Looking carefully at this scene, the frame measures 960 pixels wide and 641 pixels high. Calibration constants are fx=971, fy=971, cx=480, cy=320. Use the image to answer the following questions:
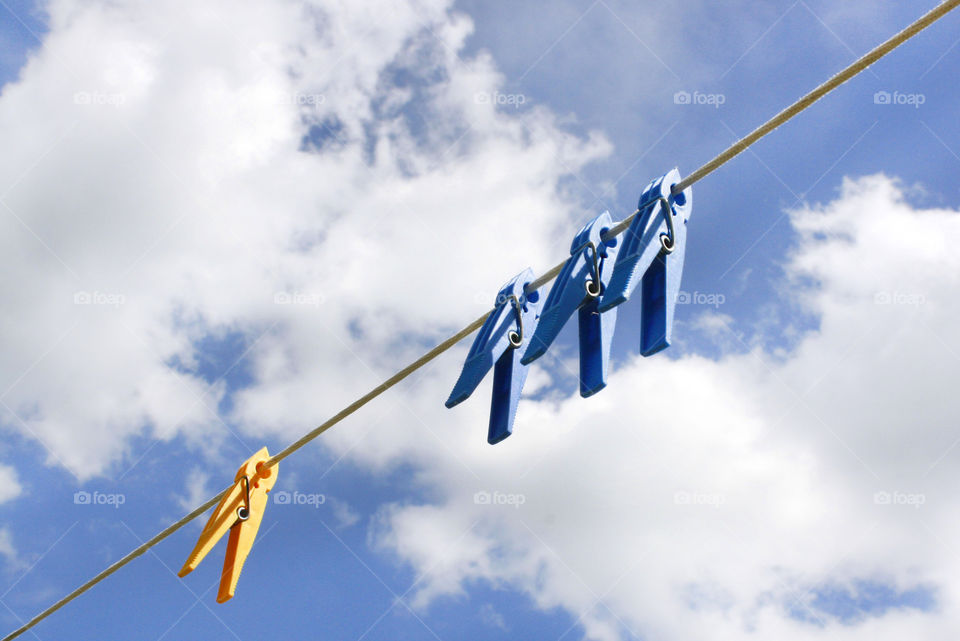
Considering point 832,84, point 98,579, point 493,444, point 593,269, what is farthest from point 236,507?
point 832,84

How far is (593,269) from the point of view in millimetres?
3797

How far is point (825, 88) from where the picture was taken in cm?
328

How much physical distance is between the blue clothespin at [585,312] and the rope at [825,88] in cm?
47

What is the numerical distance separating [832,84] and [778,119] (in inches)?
8.4

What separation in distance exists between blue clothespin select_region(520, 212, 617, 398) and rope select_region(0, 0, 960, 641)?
0.32 ft

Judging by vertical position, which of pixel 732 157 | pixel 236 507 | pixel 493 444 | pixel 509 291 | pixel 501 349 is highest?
pixel 732 157

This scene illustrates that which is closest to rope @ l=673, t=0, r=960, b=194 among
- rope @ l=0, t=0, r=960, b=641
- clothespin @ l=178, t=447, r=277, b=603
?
rope @ l=0, t=0, r=960, b=641

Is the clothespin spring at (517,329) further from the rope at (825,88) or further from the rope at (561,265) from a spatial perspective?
the rope at (825,88)

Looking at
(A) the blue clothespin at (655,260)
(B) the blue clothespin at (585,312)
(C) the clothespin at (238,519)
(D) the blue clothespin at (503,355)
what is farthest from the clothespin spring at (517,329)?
(C) the clothespin at (238,519)

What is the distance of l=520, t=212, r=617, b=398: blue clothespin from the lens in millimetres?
3678

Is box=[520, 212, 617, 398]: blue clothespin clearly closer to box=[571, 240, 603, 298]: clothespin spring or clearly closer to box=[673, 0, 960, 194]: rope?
box=[571, 240, 603, 298]: clothespin spring

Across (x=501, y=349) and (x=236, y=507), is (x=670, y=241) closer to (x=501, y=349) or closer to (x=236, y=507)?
(x=501, y=349)

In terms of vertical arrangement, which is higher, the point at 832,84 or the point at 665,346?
the point at 832,84

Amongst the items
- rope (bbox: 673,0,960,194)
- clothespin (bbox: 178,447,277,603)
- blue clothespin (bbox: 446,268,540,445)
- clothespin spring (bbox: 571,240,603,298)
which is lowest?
clothespin (bbox: 178,447,277,603)
